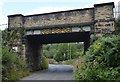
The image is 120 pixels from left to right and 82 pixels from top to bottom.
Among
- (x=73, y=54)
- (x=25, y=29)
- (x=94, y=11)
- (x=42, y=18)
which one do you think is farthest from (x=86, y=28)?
(x=73, y=54)

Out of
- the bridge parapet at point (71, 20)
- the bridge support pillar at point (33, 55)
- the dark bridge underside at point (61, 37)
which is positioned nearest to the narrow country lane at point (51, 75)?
the bridge support pillar at point (33, 55)

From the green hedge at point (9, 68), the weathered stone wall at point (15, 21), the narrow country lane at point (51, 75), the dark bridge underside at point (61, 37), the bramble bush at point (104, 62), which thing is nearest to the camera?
the bramble bush at point (104, 62)

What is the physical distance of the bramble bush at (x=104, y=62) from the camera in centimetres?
1190

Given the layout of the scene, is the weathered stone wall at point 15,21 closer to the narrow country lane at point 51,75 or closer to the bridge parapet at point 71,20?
the bridge parapet at point 71,20

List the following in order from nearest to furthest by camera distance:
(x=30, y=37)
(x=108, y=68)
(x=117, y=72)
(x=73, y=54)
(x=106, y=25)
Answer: (x=117, y=72)
(x=108, y=68)
(x=106, y=25)
(x=30, y=37)
(x=73, y=54)

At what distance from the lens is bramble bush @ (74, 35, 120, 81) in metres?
11.9

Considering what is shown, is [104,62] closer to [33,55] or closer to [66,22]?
[66,22]

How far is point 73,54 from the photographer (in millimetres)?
55875

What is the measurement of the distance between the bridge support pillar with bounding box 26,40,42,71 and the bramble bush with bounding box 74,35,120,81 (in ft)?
26.7

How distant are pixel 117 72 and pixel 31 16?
10.5 meters

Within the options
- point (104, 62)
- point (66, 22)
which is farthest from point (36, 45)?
point (104, 62)

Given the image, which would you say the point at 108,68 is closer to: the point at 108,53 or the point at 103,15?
the point at 108,53

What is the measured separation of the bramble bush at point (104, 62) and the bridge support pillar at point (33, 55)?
8139mm

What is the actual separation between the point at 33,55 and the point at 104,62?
11256 millimetres
